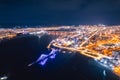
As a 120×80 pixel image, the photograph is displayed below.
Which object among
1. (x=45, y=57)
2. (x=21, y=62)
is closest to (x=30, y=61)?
(x=21, y=62)

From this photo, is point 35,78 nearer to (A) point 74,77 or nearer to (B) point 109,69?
(A) point 74,77

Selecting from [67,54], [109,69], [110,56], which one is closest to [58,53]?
[67,54]

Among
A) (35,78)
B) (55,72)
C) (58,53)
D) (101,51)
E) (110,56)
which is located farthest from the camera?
(58,53)

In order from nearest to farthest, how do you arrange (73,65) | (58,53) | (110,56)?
(73,65) → (110,56) → (58,53)

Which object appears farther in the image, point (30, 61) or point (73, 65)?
point (30, 61)

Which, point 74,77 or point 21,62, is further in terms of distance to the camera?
point 21,62

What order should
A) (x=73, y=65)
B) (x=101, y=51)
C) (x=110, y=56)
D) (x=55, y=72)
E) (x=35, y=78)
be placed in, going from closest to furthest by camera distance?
1. (x=35, y=78)
2. (x=55, y=72)
3. (x=73, y=65)
4. (x=110, y=56)
5. (x=101, y=51)

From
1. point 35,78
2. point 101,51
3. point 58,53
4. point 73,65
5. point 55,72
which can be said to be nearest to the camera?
point 35,78

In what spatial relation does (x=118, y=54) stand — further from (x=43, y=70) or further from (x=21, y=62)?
(x=21, y=62)
